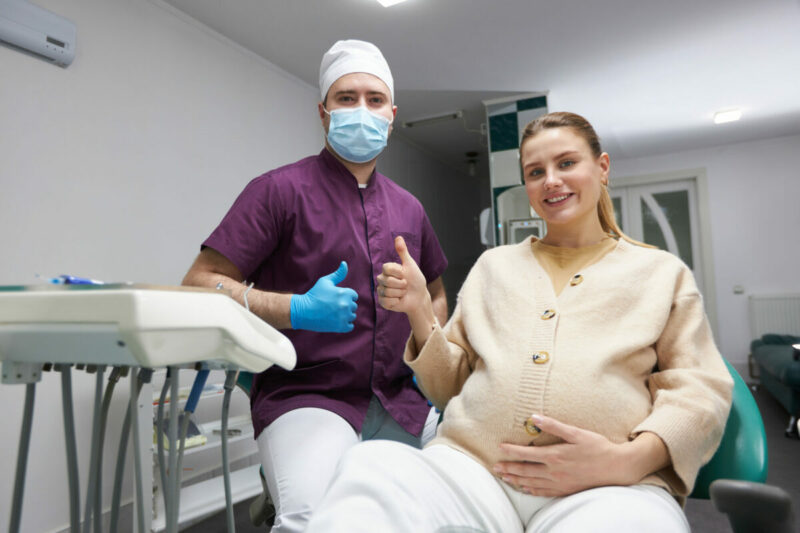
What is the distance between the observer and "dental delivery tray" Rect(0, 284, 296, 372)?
0.50 metres

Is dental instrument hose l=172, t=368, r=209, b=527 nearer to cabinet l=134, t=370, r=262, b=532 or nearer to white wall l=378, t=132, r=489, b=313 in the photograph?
cabinet l=134, t=370, r=262, b=532

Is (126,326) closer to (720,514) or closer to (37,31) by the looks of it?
(37,31)

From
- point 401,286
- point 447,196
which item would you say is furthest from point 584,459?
point 447,196

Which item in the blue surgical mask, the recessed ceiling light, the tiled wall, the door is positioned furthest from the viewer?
the door

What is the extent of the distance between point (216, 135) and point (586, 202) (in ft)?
8.21

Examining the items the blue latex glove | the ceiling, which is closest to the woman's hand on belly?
the blue latex glove

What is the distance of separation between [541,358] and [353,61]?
111cm

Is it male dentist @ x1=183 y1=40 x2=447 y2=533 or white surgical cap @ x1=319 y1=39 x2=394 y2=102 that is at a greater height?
white surgical cap @ x1=319 y1=39 x2=394 y2=102

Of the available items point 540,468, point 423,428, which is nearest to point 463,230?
point 423,428

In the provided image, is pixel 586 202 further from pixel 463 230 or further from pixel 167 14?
pixel 463 230

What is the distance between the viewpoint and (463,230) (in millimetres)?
6492

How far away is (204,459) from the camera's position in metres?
2.76

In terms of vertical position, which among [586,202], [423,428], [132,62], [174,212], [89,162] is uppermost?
[132,62]

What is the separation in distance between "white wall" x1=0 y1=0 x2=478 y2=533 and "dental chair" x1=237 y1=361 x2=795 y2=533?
241 cm
